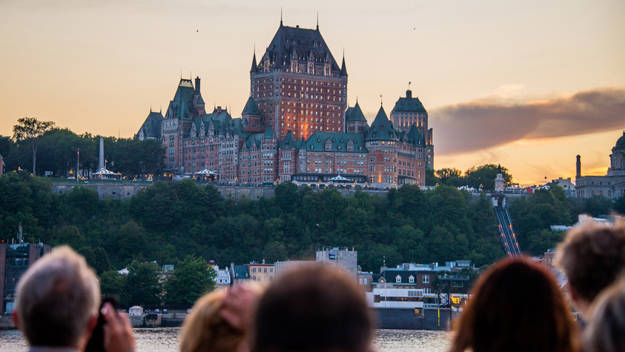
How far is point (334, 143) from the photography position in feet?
529

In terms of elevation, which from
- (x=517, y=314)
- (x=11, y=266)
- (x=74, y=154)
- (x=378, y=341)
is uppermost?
(x=74, y=154)

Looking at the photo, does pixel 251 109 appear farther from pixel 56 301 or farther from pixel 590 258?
pixel 56 301

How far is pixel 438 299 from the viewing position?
388ft

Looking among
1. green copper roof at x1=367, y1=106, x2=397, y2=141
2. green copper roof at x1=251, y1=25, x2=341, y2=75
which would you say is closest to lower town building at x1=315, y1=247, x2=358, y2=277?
green copper roof at x1=367, y1=106, x2=397, y2=141

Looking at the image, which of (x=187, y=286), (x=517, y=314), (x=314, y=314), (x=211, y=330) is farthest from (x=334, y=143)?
(x=314, y=314)

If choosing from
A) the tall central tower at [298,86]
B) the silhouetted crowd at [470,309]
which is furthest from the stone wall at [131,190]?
the silhouetted crowd at [470,309]

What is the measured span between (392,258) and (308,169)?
1165 inches

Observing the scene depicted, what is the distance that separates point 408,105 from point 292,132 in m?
31.8

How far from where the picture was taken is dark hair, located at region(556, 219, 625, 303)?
24.9ft

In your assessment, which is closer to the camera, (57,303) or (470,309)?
(57,303)

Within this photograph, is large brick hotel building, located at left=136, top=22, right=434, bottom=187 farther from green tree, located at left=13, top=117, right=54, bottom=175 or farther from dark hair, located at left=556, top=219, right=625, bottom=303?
dark hair, located at left=556, top=219, right=625, bottom=303

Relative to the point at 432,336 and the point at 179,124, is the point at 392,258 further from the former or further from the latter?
the point at 179,124

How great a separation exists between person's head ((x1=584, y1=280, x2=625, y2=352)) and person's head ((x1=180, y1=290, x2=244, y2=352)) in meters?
2.19

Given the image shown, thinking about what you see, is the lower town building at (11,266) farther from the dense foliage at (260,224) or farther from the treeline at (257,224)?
the treeline at (257,224)
